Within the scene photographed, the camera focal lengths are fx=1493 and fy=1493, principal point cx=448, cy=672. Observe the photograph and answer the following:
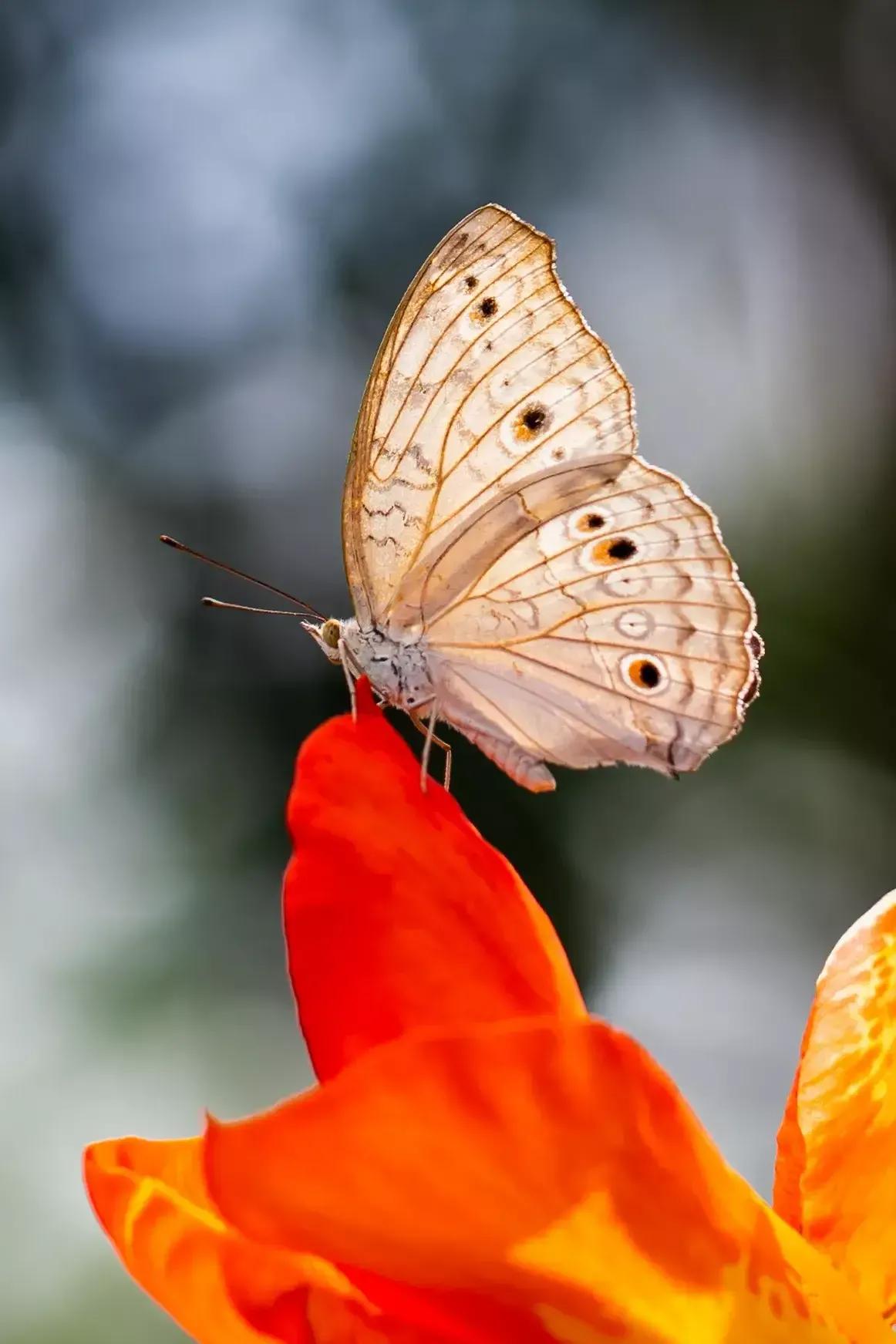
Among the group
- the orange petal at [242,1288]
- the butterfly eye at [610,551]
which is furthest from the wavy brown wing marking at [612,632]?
the orange petal at [242,1288]

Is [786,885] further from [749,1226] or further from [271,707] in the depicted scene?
[749,1226]

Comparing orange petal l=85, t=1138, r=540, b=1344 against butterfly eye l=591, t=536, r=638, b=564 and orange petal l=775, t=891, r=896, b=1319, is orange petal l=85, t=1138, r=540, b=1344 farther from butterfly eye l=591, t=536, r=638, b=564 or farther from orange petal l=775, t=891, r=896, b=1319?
butterfly eye l=591, t=536, r=638, b=564

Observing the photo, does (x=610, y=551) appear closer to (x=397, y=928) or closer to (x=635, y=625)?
(x=635, y=625)

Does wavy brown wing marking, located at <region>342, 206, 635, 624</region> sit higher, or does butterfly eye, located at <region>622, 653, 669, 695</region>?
wavy brown wing marking, located at <region>342, 206, 635, 624</region>

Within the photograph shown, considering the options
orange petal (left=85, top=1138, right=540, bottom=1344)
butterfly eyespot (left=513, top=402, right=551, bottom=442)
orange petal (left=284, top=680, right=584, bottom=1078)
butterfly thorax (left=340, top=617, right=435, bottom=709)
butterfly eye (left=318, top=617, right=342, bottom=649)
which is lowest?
orange petal (left=85, top=1138, right=540, bottom=1344)

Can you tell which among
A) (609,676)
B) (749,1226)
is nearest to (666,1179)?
(749,1226)

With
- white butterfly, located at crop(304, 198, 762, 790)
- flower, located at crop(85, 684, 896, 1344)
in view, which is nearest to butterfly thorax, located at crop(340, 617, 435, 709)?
white butterfly, located at crop(304, 198, 762, 790)

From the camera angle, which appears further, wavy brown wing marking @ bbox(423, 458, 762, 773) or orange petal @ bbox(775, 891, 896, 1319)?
wavy brown wing marking @ bbox(423, 458, 762, 773)
